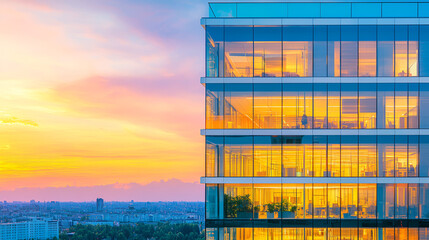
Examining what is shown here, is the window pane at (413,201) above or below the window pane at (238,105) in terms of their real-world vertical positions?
below

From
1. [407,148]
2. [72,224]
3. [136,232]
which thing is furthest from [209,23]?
[72,224]

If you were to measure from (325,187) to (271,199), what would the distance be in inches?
170

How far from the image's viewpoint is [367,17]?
36.3 m

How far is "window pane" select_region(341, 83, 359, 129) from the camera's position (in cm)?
3566

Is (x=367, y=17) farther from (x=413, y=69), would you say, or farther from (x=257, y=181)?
(x=257, y=181)

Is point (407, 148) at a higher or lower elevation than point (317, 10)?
lower

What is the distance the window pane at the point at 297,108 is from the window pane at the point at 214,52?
18.6 ft

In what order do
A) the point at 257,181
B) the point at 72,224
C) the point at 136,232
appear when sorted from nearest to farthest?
the point at 257,181 < the point at 136,232 < the point at 72,224

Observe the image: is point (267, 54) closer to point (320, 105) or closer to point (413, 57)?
point (320, 105)

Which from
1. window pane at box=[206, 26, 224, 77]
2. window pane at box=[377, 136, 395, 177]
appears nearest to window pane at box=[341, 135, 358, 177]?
window pane at box=[377, 136, 395, 177]

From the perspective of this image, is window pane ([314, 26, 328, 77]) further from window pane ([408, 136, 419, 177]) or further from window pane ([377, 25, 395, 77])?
window pane ([408, 136, 419, 177])

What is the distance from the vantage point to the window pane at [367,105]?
35.7 m

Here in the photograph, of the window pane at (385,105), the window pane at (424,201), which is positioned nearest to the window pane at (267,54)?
the window pane at (385,105)

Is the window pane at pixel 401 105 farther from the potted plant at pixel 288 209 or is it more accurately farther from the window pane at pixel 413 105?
the potted plant at pixel 288 209
